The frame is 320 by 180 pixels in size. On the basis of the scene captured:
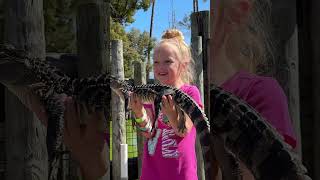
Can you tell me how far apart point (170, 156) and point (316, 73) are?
87 centimetres

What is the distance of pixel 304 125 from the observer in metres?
1.36

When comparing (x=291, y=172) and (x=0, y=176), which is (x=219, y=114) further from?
(x=0, y=176)

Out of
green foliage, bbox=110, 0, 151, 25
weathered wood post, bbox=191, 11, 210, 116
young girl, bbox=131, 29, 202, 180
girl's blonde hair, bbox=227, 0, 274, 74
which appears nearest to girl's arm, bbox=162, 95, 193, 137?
young girl, bbox=131, 29, 202, 180

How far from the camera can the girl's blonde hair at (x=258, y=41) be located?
47.1 inches

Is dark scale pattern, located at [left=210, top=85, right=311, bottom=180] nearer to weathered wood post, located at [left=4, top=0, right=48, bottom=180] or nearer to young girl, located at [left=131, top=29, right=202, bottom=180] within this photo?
young girl, located at [left=131, top=29, right=202, bottom=180]

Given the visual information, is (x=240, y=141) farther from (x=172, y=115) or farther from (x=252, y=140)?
(x=172, y=115)

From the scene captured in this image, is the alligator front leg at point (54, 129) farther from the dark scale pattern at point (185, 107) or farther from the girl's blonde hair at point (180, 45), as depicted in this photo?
the girl's blonde hair at point (180, 45)

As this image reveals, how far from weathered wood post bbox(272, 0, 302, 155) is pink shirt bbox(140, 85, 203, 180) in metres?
0.74

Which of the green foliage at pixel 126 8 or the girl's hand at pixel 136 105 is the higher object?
the green foliage at pixel 126 8

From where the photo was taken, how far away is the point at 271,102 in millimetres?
1175

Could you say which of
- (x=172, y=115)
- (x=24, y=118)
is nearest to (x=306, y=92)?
(x=172, y=115)

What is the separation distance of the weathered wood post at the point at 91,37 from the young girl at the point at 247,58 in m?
0.53

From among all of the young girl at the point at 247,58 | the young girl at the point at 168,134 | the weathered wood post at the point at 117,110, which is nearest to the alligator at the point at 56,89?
the young girl at the point at 168,134

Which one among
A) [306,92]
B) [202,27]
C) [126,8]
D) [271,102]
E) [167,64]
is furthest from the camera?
[126,8]
